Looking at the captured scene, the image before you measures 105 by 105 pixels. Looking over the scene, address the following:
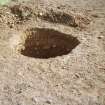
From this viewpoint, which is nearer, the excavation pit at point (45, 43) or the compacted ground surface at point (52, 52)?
the compacted ground surface at point (52, 52)

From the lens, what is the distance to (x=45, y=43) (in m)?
6.70

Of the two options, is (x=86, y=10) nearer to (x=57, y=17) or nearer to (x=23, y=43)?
(x=57, y=17)

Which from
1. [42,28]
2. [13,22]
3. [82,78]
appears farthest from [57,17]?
[82,78]

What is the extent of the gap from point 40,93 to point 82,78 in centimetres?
74

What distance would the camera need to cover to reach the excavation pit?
6500 millimetres

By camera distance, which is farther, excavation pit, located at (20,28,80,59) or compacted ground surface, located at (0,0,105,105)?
excavation pit, located at (20,28,80,59)

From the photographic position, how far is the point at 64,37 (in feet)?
21.3

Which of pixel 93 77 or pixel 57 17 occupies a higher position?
pixel 57 17

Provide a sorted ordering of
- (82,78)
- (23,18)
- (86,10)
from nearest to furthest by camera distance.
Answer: (82,78) → (23,18) → (86,10)

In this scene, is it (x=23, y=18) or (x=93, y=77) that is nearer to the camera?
(x=93, y=77)

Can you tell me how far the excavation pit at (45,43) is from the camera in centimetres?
650

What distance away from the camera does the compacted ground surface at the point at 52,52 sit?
189 inches

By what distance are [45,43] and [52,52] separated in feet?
0.84

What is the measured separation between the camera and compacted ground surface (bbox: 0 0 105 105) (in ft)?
15.7
